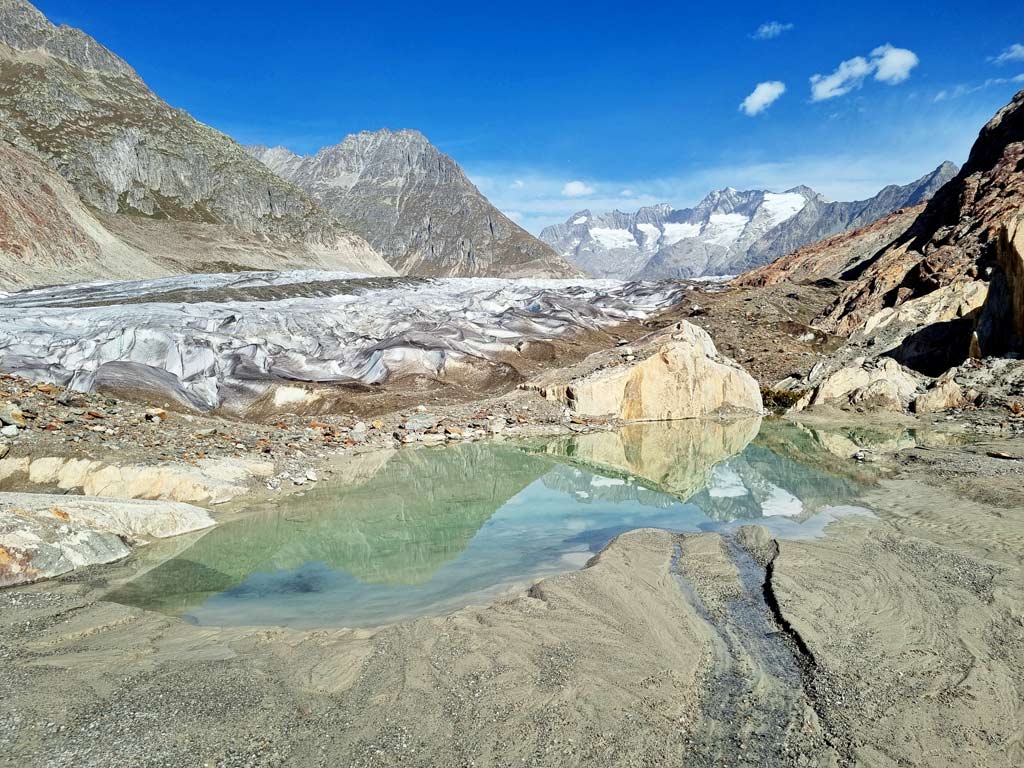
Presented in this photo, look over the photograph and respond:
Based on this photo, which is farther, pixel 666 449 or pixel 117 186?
pixel 117 186

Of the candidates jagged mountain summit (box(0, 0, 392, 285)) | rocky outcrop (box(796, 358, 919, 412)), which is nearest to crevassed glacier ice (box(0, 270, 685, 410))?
rocky outcrop (box(796, 358, 919, 412))

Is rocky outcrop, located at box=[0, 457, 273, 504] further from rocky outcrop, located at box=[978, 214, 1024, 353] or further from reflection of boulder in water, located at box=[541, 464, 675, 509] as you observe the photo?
rocky outcrop, located at box=[978, 214, 1024, 353]

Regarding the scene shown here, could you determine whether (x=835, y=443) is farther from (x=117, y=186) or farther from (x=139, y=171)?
(x=139, y=171)

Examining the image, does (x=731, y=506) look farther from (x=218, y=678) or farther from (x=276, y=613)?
(x=218, y=678)

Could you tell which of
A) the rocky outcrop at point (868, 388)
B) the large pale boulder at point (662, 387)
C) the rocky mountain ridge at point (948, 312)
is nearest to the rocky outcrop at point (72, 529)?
the large pale boulder at point (662, 387)

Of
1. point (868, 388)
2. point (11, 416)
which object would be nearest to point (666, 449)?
point (868, 388)

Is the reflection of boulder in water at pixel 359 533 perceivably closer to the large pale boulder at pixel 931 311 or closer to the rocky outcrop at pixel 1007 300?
the rocky outcrop at pixel 1007 300

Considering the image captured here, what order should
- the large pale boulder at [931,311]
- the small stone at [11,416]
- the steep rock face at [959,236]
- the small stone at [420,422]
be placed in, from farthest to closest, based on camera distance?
the steep rock face at [959,236]
the large pale boulder at [931,311]
the small stone at [420,422]
the small stone at [11,416]
